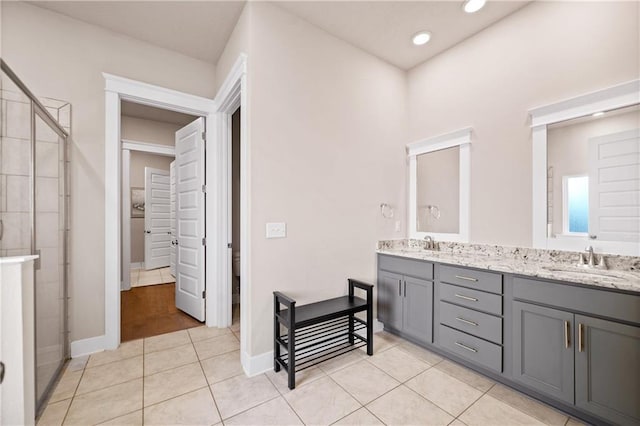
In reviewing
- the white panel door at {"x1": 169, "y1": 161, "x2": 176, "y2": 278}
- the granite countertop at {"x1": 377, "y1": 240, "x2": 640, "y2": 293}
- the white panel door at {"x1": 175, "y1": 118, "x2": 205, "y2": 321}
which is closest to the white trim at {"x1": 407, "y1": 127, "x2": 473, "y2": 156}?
the granite countertop at {"x1": 377, "y1": 240, "x2": 640, "y2": 293}

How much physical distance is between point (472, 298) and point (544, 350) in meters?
0.50

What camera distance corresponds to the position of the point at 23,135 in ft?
5.65

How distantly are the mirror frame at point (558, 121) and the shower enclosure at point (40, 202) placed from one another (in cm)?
348

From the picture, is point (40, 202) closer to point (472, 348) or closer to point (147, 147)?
point (147, 147)

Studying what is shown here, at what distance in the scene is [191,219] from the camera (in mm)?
3170

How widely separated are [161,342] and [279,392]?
148 cm

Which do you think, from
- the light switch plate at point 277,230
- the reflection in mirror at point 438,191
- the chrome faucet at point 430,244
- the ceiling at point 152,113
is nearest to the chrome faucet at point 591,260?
the reflection in mirror at point 438,191

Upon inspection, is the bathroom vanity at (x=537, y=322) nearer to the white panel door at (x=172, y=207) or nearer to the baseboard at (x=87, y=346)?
the baseboard at (x=87, y=346)

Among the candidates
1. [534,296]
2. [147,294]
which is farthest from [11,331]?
[147,294]

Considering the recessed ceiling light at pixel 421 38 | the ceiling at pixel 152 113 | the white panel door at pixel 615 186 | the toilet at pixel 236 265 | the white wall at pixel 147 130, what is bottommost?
the toilet at pixel 236 265

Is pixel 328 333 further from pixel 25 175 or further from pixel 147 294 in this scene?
pixel 147 294

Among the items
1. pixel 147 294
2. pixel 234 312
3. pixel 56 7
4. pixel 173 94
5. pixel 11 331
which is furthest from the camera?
pixel 147 294

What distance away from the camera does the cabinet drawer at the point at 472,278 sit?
1.98 meters

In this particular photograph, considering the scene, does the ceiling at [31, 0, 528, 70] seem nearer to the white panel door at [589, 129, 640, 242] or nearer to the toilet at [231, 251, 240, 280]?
the white panel door at [589, 129, 640, 242]
